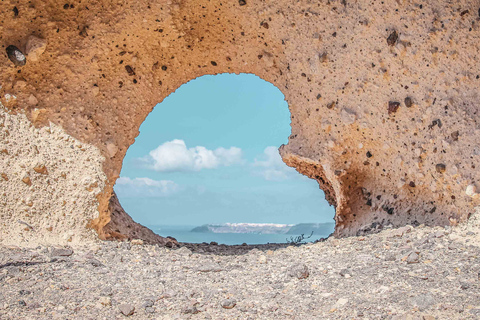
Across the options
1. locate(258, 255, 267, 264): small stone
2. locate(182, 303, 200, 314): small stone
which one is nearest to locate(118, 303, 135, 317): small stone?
locate(182, 303, 200, 314): small stone

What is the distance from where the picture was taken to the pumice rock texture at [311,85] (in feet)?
11.4

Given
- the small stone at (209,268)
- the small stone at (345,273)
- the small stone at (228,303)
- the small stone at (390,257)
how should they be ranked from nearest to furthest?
the small stone at (228,303)
the small stone at (345,273)
the small stone at (390,257)
the small stone at (209,268)

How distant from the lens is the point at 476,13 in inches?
135

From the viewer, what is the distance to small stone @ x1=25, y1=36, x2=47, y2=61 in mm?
3586

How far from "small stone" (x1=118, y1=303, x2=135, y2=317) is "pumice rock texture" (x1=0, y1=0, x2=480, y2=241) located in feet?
4.75

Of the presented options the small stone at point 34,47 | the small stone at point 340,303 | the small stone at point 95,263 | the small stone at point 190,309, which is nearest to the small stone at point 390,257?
the small stone at point 340,303

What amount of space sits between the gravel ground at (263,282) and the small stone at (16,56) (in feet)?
5.20

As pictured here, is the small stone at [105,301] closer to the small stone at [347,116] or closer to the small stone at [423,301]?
the small stone at [423,301]

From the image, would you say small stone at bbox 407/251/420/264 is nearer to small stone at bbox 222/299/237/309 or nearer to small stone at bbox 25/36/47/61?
small stone at bbox 222/299/237/309

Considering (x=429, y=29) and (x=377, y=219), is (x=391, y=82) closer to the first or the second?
(x=429, y=29)

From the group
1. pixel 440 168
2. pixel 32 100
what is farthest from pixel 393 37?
pixel 32 100

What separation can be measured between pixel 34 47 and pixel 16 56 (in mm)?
165

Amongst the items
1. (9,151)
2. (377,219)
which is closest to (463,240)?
(377,219)

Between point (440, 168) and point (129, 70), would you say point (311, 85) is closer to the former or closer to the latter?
point (440, 168)
